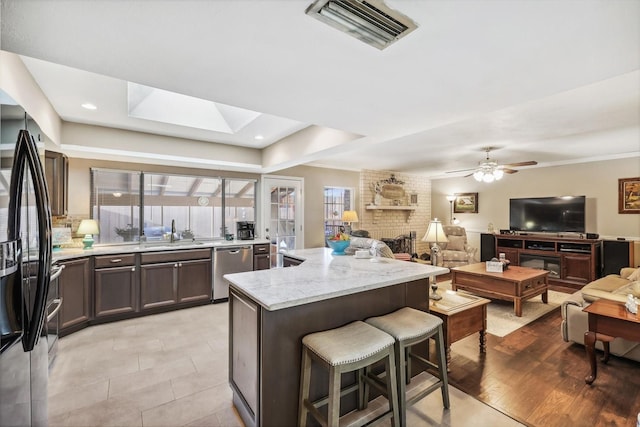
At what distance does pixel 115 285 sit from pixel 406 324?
3571 mm

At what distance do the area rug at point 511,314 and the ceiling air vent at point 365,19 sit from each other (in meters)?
3.32

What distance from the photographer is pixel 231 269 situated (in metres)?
4.52

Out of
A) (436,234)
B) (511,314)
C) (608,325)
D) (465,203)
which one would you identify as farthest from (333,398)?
(465,203)

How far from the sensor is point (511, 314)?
12.7 feet

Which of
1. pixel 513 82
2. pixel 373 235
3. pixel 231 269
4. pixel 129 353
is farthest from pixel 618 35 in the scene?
pixel 373 235

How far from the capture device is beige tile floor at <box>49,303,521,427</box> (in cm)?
197

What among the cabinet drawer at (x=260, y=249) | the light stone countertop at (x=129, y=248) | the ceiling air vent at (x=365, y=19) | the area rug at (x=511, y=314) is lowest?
the area rug at (x=511, y=314)

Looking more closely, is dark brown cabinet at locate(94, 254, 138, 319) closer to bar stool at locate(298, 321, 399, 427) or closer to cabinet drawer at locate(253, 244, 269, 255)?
cabinet drawer at locate(253, 244, 269, 255)

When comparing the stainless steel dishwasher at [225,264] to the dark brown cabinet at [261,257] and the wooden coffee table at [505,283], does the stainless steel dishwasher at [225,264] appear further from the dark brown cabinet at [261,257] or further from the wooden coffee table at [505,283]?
the wooden coffee table at [505,283]

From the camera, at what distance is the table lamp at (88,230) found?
3.75 meters

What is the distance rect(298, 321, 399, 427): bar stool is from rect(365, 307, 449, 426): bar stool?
93 millimetres

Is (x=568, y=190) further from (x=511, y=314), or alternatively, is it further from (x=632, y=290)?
(x=632, y=290)

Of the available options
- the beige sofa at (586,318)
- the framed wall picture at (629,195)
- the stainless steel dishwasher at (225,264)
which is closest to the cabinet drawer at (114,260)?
the stainless steel dishwasher at (225,264)

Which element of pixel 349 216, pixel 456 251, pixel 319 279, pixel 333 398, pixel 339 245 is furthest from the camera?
pixel 456 251
